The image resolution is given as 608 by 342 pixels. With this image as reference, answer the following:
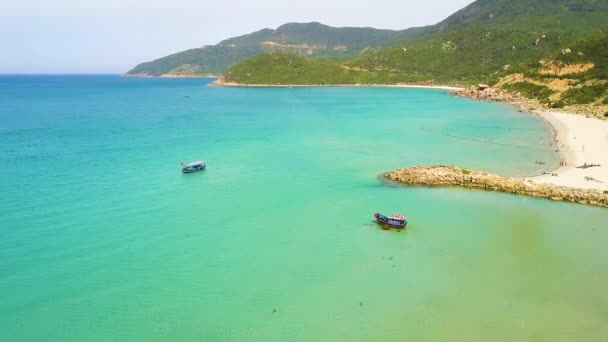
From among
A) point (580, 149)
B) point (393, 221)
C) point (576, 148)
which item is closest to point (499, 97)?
point (576, 148)

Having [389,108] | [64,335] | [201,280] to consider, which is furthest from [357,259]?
[389,108]

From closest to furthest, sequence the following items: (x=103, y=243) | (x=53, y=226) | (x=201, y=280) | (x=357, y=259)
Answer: (x=201, y=280) → (x=357, y=259) → (x=103, y=243) → (x=53, y=226)

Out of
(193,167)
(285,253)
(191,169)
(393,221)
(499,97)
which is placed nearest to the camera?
(285,253)

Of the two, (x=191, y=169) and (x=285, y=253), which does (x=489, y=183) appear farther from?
(x=191, y=169)

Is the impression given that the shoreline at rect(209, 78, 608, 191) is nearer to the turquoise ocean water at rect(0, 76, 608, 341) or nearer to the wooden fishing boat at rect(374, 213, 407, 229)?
the turquoise ocean water at rect(0, 76, 608, 341)

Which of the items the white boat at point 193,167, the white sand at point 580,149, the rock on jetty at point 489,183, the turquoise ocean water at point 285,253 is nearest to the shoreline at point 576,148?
the white sand at point 580,149

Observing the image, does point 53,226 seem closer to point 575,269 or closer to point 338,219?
point 338,219

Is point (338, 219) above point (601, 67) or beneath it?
beneath

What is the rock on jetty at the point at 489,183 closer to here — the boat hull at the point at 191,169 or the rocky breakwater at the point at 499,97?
the boat hull at the point at 191,169
